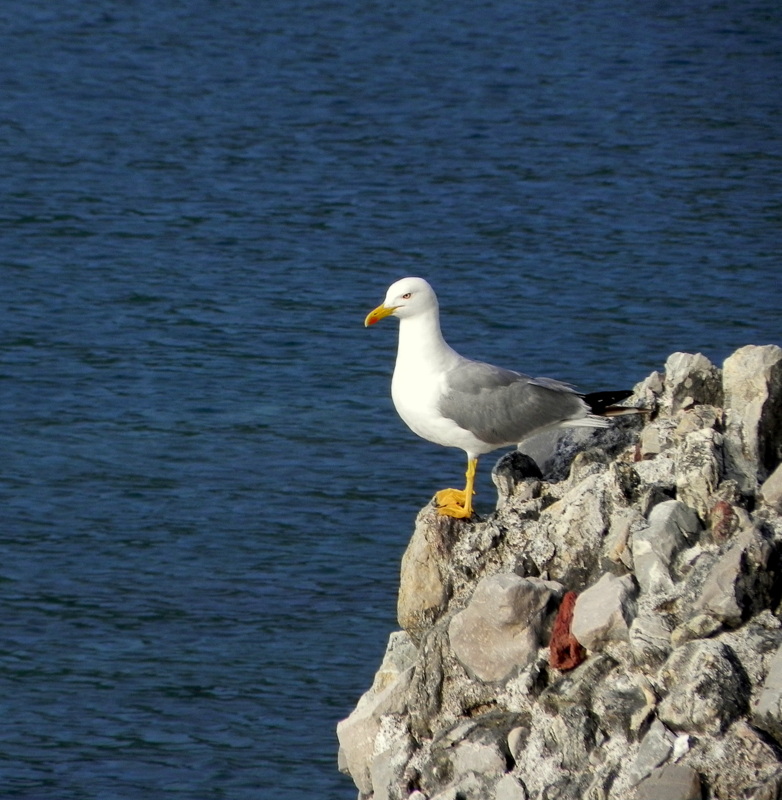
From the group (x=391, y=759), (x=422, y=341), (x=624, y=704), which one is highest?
(x=422, y=341)

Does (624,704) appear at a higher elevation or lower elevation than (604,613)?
lower

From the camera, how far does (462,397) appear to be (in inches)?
482

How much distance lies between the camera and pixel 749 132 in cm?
3775

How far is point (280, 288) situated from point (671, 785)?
68.5ft

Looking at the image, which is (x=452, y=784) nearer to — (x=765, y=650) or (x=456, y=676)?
(x=456, y=676)

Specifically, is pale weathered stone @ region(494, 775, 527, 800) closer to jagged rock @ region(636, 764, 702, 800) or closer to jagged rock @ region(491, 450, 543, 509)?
jagged rock @ region(636, 764, 702, 800)

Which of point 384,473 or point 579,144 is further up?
point 579,144

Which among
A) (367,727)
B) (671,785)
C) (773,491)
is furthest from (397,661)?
(671,785)

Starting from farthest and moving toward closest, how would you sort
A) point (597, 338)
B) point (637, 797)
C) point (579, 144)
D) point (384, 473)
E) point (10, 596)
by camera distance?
point (579, 144) → point (597, 338) → point (384, 473) → point (10, 596) → point (637, 797)

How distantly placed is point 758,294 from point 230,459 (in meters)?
10.0

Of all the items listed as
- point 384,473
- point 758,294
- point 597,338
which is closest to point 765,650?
point 384,473

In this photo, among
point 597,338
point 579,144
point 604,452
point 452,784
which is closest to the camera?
point 452,784

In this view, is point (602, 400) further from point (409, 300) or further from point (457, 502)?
point (409, 300)

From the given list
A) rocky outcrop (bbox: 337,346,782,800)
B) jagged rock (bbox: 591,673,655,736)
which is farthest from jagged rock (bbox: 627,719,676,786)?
jagged rock (bbox: 591,673,655,736)
